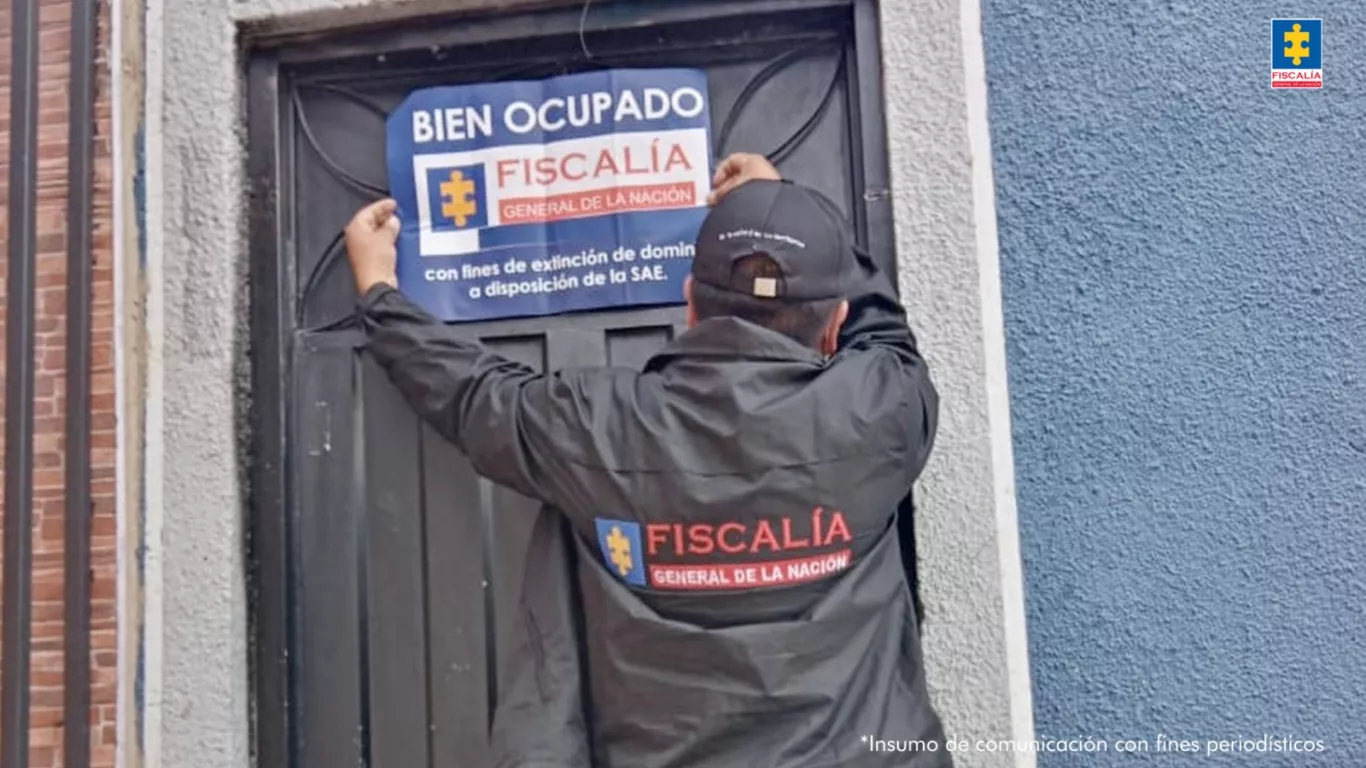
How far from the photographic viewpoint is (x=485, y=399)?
220cm

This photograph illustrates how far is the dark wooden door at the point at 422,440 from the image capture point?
8.75ft

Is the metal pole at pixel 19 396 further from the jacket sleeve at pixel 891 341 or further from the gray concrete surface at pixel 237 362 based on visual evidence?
the jacket sleeve at pixel 891 341

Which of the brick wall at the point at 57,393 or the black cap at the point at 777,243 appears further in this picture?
the brick wall at the point at 57,393

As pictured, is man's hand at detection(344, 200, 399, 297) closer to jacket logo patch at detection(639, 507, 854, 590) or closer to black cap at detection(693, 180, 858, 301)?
black cap at detection(693, 180, 858, 301)

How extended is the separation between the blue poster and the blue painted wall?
0.77 m

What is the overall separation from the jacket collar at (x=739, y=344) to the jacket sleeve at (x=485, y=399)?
242 mm

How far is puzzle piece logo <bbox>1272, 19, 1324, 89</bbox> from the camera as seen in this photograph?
2.65 meters

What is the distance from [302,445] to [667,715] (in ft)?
4.00

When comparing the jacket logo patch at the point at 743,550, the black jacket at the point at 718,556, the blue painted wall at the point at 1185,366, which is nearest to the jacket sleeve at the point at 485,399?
the black jacket at the point at 718,556

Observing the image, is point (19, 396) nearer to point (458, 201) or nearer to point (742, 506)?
point (458, 201)

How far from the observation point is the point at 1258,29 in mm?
2662

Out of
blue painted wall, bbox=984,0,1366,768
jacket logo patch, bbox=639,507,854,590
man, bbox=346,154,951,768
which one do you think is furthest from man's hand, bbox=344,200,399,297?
blue painted wall, bbox=984,0,1366,768

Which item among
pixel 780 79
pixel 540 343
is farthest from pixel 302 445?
pixel 780 79

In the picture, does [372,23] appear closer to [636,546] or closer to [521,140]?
[521,140]
